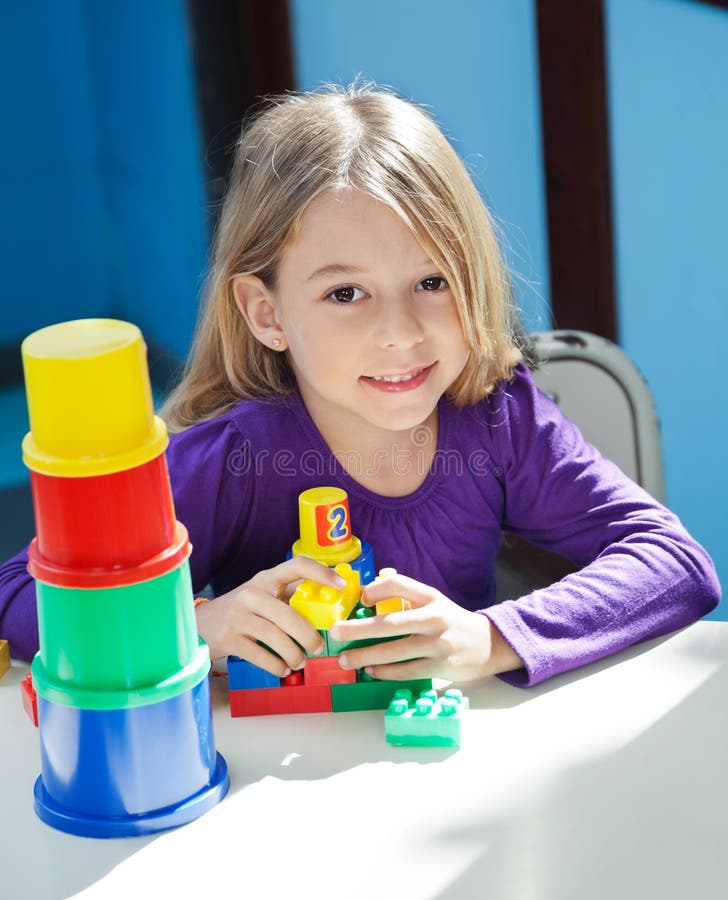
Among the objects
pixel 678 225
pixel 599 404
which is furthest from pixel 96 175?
pixel 599 404

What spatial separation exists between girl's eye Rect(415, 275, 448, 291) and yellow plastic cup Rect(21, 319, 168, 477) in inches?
16.6

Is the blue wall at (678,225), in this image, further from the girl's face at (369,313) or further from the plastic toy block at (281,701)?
the plastic toy block at (281,701)

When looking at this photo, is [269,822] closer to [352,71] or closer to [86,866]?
[86,866]

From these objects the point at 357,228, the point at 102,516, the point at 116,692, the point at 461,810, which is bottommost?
the point at 461,810

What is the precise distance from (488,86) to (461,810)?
1797 millimetres

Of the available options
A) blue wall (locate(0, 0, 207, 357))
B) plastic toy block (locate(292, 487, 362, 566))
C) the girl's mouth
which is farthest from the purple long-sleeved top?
blue wall (locate(0, 0, 207, 357))

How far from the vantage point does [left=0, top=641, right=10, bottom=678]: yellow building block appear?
1.02m

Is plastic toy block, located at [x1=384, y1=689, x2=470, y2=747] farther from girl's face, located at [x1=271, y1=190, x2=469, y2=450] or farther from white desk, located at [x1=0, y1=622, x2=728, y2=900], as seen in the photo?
girl's face, located at [x1=271, y1=190, x2=469, y2=450]

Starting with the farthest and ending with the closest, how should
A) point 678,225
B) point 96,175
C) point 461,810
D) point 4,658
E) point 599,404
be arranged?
point 96,175, point 678,225, point 599,404, point 4,658, point 461,810

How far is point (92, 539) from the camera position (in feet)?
2.40

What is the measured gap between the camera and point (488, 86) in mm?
2346

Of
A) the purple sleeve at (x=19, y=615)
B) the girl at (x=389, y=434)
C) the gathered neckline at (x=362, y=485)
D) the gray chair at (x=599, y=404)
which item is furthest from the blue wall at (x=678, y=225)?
the purple sleeve at (x=19, y=615)

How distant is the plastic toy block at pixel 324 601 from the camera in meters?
0.90

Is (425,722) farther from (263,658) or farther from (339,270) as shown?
(339,270)
